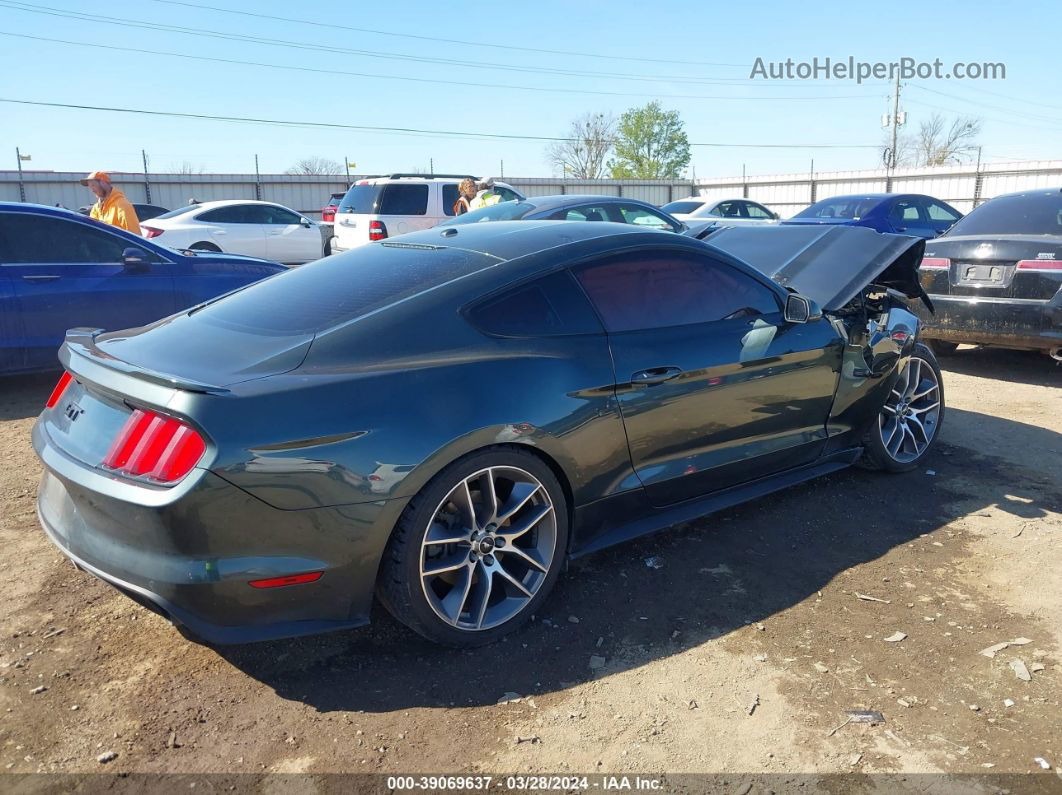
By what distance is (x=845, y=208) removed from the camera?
13.4 metres

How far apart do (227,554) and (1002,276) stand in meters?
6.94

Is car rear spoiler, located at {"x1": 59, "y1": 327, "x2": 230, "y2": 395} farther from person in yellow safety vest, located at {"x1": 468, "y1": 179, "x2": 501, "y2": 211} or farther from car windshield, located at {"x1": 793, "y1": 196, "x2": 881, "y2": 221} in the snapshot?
car windshield, located at {"x1": 793, "y1": 196, "x2": 881, "y2": 221}

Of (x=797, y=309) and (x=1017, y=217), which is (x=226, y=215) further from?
(x=797, y=309)

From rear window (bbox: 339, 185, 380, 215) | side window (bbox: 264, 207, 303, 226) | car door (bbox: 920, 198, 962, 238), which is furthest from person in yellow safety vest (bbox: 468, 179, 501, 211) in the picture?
car door (bbox: 920, 198, 962, 238)

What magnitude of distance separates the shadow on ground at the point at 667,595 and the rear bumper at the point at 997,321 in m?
2.38

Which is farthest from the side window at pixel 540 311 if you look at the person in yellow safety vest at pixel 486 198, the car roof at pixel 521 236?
the person in yellow safety vest at pixel 486 198

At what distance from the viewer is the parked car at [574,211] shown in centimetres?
890

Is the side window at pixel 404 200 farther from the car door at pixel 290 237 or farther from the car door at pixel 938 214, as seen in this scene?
the car door at pixel 938 214

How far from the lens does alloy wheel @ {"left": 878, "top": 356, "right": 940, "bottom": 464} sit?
4.83 meters

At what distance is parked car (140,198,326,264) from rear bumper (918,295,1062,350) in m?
11.7

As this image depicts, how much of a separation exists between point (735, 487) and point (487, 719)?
1.81 metres

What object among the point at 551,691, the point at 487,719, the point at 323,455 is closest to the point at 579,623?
the point at 551,691

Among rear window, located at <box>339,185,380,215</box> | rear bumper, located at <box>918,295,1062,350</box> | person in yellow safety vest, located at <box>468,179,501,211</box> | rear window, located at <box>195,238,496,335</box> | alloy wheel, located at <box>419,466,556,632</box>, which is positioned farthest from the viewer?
rear window, located at <box>339,185,380,215</box>

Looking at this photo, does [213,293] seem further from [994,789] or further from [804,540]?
[994,789]
